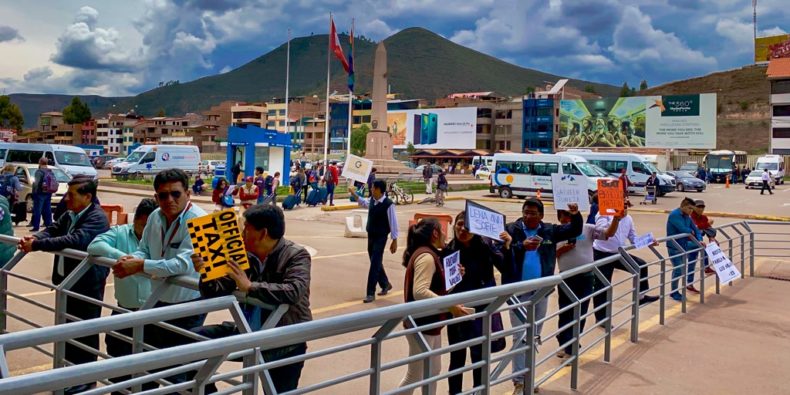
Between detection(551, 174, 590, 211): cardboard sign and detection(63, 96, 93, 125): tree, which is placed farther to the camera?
detection(63, 96, 93, 125): tree

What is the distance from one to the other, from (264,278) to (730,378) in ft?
15.4

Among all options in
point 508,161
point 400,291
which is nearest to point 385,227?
point 400,291

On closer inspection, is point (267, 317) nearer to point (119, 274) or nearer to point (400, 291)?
point (119, 274)

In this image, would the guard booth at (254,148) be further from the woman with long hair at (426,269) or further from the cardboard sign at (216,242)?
the cardboard sign at (216,242)

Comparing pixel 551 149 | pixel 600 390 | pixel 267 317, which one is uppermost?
pixel 551 149

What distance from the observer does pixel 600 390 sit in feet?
18.4

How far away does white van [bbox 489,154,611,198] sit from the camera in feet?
106

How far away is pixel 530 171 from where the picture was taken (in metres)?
33.9

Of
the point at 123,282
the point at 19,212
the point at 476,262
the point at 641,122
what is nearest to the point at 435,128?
the point at 641,122

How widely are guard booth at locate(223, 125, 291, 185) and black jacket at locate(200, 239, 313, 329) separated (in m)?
28.8

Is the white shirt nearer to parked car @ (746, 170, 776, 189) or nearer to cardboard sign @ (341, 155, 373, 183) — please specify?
cardboard sign @ (341, 155, 373, 183)

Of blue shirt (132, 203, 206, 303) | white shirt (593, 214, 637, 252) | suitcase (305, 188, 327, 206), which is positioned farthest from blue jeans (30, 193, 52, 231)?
white shirt (593, 214, 637, 252)

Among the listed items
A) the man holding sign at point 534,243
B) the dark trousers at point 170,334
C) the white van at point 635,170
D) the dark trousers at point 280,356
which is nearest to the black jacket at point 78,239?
the dark trousers at point 170,334

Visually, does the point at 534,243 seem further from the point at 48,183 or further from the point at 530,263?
the point at 48,183
